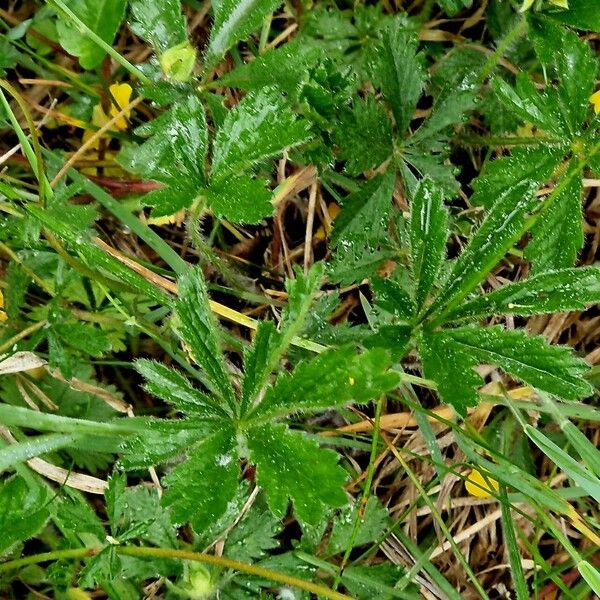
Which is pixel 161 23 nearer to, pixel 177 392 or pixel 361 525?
pixel 177 392

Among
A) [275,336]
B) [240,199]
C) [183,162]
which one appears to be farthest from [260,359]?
[183,162]

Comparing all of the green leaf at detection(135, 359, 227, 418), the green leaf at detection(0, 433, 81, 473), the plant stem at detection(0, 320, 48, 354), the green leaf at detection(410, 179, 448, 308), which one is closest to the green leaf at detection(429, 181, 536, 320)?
the green leaf at detection(410, 179, 448, 308)

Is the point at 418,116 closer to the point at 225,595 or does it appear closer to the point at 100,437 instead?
the point at 100,437

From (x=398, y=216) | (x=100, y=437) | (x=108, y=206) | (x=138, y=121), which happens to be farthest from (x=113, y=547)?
(x=138, y=121)

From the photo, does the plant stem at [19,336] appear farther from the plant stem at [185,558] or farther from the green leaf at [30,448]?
the plant stem at [185,558]

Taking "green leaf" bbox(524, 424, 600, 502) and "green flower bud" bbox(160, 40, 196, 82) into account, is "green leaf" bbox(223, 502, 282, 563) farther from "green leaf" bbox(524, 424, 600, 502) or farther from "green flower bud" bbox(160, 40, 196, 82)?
"green flower bud" bbox(160, 40, 196, 82)

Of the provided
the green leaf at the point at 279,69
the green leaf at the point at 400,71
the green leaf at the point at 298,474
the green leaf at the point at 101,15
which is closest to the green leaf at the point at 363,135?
the green leaf at the point at 400,71
